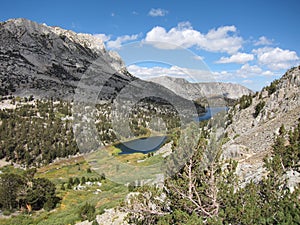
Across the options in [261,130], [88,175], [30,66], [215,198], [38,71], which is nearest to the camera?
[215,198]

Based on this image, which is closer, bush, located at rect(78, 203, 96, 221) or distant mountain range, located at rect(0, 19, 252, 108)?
bush, located at rect(78, 203, 96, 221)

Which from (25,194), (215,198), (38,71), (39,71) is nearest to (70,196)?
(25,194)

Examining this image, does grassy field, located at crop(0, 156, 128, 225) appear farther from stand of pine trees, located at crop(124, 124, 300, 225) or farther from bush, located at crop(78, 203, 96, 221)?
stand of pine trees, located at crop(124, 124, 300, 225)

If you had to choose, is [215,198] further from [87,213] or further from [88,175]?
[88,175]

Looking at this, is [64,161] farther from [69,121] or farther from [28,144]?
[69,121]

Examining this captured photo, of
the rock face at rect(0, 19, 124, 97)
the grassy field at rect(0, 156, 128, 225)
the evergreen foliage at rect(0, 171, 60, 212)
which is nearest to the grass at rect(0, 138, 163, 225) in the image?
the grassy field at rect(0, 156, 128, 225)

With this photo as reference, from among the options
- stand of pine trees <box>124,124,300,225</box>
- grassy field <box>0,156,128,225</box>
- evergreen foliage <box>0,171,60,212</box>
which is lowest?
grassy field <box>0,156,128,225</box>

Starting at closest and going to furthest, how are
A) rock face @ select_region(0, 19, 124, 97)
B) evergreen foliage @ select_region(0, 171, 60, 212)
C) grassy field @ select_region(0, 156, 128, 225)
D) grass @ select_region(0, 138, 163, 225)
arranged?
grass @ select_region(0, 138, 163, 225)
grassy field @ select_region(0, 156, 128, 225)
evergreen foliage @ select_region(0, 171, 60, 212)
rock face @ select_region(0, 19, 124, 97)

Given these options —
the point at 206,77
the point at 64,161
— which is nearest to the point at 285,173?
the point at 206,77

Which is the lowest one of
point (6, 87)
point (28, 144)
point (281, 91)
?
point (28, 144)

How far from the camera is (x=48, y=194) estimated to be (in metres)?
31.7

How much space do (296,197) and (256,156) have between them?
10.1 metres

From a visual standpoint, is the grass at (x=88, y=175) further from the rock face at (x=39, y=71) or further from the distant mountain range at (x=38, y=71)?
the distant mountain range at (x=38, y=71)

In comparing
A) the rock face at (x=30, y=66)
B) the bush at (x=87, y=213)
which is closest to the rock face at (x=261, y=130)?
the bush at (x=87, y=213)
